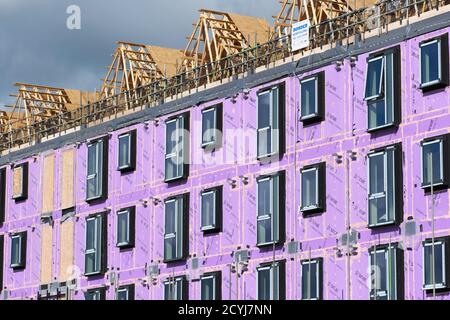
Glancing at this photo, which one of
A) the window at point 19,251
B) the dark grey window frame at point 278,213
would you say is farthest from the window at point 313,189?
the window at point 19,251

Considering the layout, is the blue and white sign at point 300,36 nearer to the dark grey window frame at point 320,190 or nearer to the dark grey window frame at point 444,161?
the dark grey window frame at point 320,190

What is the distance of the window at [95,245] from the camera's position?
7669 centimetres

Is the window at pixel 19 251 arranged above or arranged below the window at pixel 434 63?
below

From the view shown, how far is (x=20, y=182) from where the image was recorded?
8500 centimetres

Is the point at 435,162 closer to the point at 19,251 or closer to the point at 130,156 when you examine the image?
the point at 130,156

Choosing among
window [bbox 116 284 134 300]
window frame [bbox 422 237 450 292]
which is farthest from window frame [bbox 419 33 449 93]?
window [bbox 116 284 134 300]

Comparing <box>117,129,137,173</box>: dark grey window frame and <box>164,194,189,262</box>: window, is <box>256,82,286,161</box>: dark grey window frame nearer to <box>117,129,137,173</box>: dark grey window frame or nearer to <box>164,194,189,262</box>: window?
<box>164,194,189,262</box>: window

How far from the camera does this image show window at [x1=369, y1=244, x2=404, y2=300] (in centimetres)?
5700

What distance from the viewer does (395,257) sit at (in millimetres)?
57312

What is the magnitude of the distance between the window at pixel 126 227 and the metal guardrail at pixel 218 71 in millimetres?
6106

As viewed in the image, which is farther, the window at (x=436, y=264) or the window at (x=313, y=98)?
the window at (x=313, y=98)

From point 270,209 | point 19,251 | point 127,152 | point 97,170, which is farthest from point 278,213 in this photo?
point 19,251
